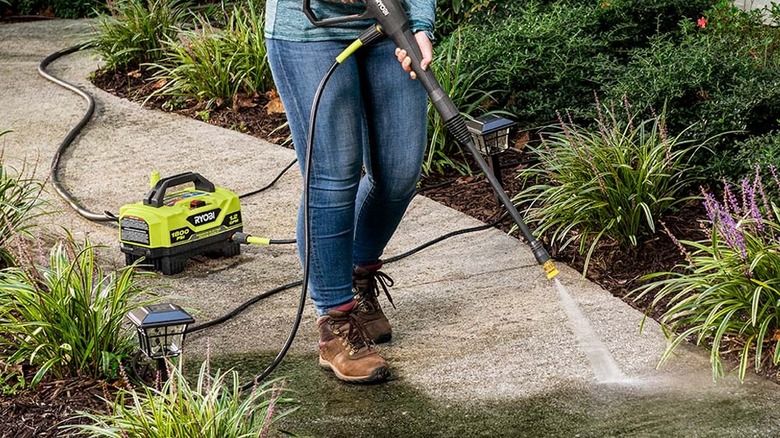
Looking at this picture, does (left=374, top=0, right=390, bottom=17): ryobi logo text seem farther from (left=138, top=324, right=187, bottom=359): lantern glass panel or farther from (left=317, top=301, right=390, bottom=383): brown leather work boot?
(left=138, top=324, right=187, bottom=359): lantern glass panel

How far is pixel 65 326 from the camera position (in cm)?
331

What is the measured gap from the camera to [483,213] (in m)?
5.03

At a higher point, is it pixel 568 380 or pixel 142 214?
pixel 142 214

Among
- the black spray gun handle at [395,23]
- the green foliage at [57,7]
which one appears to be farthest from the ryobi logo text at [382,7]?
the green foliage at [57,7]

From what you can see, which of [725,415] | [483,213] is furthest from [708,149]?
[725,415]

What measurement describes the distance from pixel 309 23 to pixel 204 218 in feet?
5.06

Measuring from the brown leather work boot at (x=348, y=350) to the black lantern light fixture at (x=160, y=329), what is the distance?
1.92ft

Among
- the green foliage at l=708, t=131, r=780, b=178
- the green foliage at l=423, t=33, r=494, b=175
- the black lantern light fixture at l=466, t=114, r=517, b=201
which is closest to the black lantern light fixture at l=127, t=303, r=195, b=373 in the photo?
the black lantern light fixture at l=466, t=114, r=517, b=201

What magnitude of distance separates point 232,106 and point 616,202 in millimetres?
3047

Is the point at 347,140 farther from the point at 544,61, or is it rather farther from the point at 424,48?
the point at 544,61

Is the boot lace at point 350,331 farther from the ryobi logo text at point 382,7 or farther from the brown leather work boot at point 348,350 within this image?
the ryobi logo text at point 382,7

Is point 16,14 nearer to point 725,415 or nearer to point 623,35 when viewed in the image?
point 623,35

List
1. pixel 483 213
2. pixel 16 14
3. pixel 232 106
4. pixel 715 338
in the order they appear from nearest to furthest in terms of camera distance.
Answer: pixel 715 338 < pixel 483 213 < pixel 232 106 < pixel 16 14

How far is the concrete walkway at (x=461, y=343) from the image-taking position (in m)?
3.21
